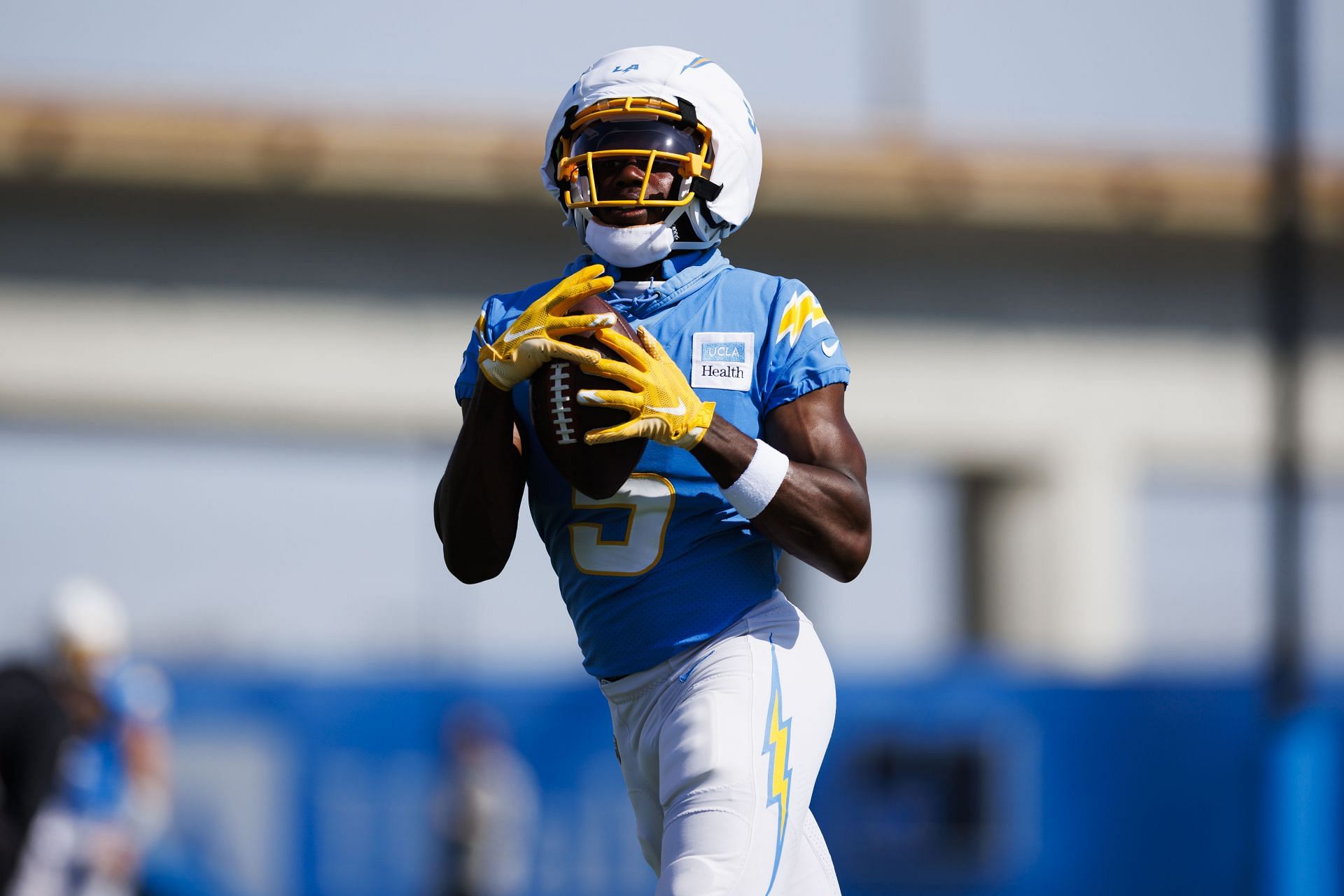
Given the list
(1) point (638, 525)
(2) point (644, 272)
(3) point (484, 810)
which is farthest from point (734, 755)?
(3) point (484, 810)

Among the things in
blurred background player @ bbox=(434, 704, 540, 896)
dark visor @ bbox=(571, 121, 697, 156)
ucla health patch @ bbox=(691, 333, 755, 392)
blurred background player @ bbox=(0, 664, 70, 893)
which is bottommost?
blurred background player @ bbox=(434, 704, 540, 896)

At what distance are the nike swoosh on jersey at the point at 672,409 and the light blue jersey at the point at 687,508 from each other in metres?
0.20

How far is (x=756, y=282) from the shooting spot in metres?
3.24

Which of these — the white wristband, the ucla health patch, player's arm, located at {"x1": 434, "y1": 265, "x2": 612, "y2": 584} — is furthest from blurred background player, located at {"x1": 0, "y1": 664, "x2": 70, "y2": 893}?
the white wristband

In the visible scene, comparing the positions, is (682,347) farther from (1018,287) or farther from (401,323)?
(1018,287)

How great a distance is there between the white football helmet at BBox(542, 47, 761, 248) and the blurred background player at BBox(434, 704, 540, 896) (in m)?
8.48

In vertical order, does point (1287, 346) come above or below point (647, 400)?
above

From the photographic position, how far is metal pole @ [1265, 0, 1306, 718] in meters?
8.80

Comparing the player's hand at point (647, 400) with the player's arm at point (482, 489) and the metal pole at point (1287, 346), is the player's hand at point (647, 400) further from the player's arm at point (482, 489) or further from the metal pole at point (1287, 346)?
the metal pole at point (1287, 346)

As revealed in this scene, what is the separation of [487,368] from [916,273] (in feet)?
45.0

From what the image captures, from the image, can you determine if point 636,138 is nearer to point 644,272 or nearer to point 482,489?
point 644,272

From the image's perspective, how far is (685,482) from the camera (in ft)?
10.3

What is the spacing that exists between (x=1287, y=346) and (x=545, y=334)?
6.73m

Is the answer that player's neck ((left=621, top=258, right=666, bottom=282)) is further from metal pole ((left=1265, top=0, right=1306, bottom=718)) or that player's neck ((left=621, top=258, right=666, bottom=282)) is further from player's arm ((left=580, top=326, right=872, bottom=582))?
metal pole ((left=1265, top=0, right=1306, bottom=718))
